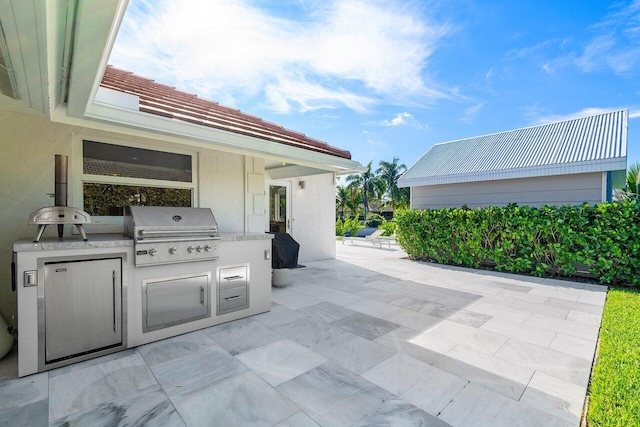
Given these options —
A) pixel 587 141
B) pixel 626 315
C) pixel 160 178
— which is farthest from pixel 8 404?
pixel 587 141

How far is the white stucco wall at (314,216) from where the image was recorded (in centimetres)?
898

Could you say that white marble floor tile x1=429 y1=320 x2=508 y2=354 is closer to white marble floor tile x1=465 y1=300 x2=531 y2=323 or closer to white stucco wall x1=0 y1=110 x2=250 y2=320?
white marble floor tile x1=465 y1=300 x2=531 y2=323

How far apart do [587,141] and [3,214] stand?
12422 millimetres

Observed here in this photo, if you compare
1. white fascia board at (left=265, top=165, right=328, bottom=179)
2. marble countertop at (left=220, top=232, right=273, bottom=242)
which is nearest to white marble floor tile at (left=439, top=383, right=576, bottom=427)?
marble countertop at (left=220, top=232, right=273, bottom=242)

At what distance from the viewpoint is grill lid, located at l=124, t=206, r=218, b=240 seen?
3289mm

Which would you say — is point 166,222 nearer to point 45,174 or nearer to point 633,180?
point 45,174

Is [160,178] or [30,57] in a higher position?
[30,57]

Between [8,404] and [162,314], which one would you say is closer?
[8,404]

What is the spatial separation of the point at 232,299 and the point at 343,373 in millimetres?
2023

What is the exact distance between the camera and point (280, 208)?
8672 mm

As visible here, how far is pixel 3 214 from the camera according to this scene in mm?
3520

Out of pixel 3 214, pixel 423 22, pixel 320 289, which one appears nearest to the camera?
pixel 3 214

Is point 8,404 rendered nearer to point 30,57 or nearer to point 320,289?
point 30,57

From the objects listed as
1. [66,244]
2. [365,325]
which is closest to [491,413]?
[365,325]
